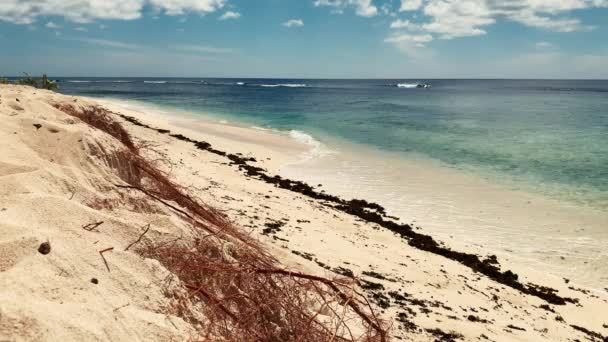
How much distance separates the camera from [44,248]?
250 cm

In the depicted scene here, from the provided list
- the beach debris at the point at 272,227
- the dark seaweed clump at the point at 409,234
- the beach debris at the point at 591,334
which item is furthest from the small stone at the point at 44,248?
the dark seaweed clump at the point at 409,234

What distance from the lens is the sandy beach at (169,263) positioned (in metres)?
2.34

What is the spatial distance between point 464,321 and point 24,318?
5.41m

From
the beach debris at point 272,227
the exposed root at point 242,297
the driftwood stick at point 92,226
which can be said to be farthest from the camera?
the beach debris at point 272,227

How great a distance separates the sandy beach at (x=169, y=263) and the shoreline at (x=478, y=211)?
1.91 ft

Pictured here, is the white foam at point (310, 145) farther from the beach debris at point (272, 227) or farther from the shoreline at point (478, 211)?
the beach debris at point (272, 227)

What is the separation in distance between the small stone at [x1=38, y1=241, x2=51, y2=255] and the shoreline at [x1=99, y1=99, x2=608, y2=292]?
345 inches

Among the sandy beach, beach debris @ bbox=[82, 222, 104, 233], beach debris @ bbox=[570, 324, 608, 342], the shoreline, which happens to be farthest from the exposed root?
the shoreline

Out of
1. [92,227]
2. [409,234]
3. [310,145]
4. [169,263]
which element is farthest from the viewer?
[310,145]

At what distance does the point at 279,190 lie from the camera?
12.0m

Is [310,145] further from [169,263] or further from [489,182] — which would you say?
[169,263]

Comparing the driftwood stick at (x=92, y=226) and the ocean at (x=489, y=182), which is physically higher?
the driftwood stick at (x=92, y=226)

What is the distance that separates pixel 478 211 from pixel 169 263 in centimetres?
1096

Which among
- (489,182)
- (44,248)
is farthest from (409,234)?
(44,248)
